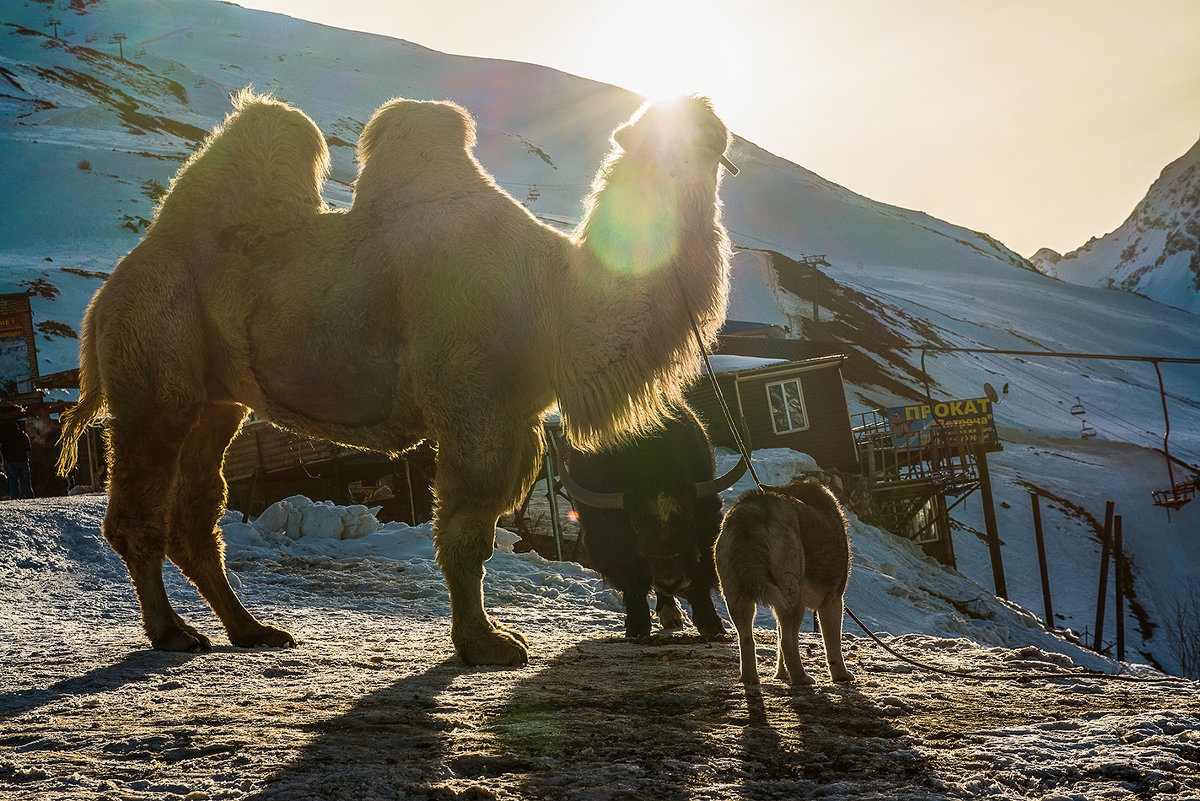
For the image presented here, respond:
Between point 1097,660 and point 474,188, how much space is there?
488 inches

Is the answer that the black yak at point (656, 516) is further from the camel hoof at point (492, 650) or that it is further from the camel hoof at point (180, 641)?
the camel hoof at point (180, 641)

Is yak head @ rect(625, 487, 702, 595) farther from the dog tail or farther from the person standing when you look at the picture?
the person standing

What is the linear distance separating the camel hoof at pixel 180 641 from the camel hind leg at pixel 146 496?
0.20ft

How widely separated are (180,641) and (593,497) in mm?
2586

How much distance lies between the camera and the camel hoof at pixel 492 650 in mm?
5086

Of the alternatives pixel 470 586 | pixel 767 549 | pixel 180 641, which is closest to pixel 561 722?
pixel 767 549

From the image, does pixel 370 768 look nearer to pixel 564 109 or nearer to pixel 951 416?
pixel 951 416

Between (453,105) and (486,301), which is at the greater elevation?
(453,105)

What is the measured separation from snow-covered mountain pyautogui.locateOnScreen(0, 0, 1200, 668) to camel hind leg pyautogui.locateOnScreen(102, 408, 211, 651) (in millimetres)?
2183

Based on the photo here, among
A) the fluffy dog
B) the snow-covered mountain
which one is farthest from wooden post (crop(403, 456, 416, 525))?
the fluffy dog

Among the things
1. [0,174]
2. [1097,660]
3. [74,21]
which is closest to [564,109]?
[74,21]

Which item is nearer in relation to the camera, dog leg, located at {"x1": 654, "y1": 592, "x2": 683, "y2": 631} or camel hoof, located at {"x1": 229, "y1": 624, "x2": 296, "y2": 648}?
camel hoof, located at {"x1": 229, "y1": 624, "x2": 296, "y2": 648}

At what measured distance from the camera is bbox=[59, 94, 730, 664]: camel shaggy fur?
511 cm

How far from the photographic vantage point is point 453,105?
625 centimetres
